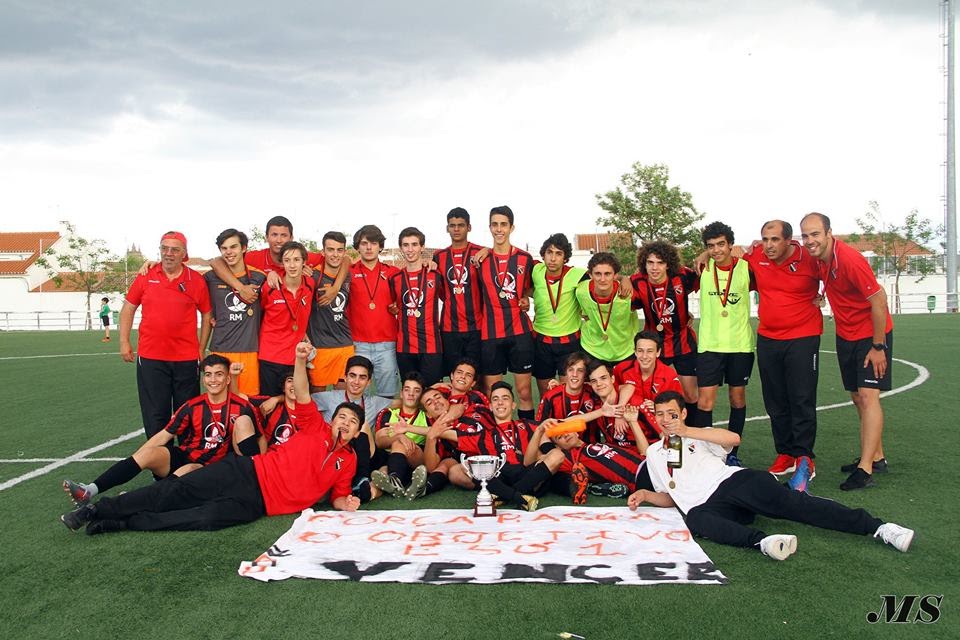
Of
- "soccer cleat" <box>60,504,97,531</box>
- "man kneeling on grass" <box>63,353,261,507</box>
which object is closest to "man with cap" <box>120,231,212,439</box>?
"man kneeling on grass" <box>63,353,261,507</box>

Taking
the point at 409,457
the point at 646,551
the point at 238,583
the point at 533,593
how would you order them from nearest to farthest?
the point at 533,593, the point at 238,583, the point at 646,551, the point at 409,457

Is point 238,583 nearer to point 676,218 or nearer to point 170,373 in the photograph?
point 170,373

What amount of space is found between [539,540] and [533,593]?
72cm

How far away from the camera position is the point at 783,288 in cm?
539

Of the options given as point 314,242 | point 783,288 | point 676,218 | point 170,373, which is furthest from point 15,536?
point 314,242

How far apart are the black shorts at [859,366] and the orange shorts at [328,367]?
3.98 m

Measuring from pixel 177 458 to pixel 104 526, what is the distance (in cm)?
88

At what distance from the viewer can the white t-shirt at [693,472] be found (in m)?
4.22

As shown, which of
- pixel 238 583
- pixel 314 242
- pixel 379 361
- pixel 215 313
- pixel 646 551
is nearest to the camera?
pixel 238 583

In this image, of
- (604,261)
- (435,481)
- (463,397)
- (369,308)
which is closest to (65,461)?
(369,308)

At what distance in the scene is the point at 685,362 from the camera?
6188mm

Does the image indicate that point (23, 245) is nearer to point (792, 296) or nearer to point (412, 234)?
point (412, 234)

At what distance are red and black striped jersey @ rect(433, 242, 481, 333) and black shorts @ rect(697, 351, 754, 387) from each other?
199 cm

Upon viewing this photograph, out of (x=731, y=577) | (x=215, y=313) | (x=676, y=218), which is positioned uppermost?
(x=676, y=218)
